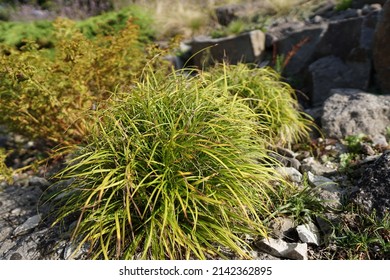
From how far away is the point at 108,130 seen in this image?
9.75 feet

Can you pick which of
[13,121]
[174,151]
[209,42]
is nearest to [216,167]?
[174,151]

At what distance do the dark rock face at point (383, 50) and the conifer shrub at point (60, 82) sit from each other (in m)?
3.00

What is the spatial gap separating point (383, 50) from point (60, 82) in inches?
151

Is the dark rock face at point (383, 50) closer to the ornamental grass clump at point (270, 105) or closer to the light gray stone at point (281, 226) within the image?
the ornamental grass clump at point (270, 105)

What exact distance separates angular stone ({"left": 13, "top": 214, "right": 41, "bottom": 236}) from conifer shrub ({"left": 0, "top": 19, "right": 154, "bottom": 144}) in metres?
0.98

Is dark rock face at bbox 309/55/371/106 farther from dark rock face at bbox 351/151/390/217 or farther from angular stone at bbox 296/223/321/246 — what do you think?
angular stone at bbox 296/223/321/246

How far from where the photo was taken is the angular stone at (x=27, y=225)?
9.91 ft

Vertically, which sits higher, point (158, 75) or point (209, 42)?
point (158, 75)

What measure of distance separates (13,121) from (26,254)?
196cm

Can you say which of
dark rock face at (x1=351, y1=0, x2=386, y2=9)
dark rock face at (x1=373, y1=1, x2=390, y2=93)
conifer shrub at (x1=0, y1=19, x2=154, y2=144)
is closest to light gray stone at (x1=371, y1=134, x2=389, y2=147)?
dark rock face at (x1=373, y1=1, x2=390, y2=93)

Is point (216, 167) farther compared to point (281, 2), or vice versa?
point (281, 2)

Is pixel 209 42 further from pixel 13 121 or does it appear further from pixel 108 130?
pixel 108 130
